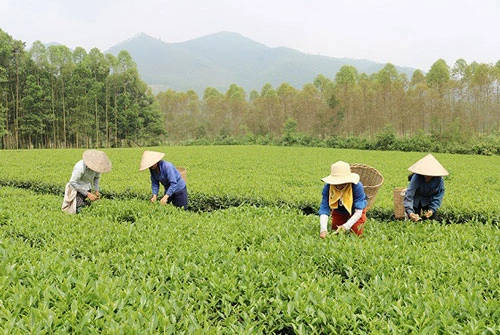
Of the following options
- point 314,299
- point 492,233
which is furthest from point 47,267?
point 492,233

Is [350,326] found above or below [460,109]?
Result: below

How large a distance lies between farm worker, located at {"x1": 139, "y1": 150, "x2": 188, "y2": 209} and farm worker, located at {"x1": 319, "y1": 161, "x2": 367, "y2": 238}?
2.44m

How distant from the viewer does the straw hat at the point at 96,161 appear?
16.7 feet

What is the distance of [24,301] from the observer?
2211 millimetres

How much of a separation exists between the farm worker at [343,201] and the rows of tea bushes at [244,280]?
0.21 metres

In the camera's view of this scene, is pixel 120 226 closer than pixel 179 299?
No

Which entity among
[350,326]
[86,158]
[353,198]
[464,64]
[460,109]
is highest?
[464,64]

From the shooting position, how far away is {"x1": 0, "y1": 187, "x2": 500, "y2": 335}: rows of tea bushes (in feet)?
6.77

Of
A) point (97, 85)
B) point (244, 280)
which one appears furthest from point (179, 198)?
point (97, 85)

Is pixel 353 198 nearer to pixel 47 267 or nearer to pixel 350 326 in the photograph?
pixel 350 326

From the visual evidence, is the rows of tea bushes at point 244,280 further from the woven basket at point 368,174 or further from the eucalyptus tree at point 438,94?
the eucalyptus tree at point 438,94

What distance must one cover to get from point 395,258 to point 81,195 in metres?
4.65

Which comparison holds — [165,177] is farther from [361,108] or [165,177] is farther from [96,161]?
[361,108]

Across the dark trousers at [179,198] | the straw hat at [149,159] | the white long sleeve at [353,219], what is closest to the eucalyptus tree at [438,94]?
the dark trousers at [179,198]
